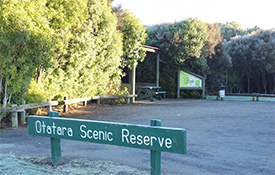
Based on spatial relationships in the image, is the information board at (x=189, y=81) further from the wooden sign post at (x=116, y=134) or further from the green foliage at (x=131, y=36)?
the wooden sign post at (x=116, y=134)

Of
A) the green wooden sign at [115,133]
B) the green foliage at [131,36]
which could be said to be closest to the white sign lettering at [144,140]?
the green wooden sign at [115,133]

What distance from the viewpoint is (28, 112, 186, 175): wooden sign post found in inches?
148

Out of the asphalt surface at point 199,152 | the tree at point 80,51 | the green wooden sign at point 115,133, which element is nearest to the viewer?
the green wooden sign at point 115,133

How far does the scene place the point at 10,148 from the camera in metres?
6.47

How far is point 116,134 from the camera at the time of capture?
4238 mm

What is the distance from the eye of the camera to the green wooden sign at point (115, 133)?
3.76 m

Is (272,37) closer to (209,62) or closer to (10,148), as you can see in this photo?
(209,62)

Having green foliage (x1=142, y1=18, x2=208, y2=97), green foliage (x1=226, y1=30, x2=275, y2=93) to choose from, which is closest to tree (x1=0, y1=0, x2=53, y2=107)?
green foliage (x1=142, y1=18, x2=208, y2=97)

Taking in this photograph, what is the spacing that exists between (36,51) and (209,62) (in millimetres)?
21593

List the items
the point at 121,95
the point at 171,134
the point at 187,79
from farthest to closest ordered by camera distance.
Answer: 1. the point at 187,79
2. the point at 121,95
3. the point at 171,134

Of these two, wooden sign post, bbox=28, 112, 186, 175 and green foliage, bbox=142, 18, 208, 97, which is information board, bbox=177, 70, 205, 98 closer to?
green foliage, bbox=142, 18, 208, 97

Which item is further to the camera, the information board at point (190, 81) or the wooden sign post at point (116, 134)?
the information board at point (190, 81)

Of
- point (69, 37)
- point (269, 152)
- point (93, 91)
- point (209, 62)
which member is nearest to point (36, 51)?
point (69, 37)

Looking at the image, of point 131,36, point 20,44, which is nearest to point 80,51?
point 20,44
